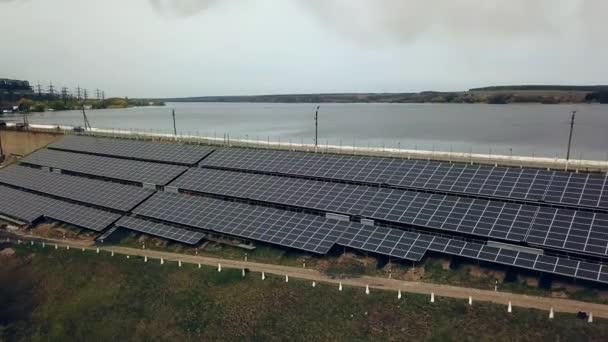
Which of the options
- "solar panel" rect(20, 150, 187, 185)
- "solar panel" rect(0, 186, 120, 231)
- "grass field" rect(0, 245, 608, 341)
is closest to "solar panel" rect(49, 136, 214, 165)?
"solar panel" rect(20, 150, 187, 185)

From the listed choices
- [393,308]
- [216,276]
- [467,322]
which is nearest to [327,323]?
[393,308]

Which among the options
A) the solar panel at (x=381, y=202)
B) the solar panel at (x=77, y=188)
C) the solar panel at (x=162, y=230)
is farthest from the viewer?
the solar panel at (x=77, y=188)

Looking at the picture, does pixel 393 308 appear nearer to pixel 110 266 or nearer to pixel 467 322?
pixel 467 322

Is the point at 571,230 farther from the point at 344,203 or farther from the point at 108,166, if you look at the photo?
the point at 108,166

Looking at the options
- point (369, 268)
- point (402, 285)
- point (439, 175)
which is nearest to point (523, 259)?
point (402, 285)

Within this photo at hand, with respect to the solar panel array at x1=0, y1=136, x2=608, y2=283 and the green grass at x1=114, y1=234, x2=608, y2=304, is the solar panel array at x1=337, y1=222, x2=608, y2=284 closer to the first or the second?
the solar panel array at x1=0, y1=136, x2=608, y2=283

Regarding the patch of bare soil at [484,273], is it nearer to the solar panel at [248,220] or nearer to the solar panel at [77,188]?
the solar panel at [248,220]

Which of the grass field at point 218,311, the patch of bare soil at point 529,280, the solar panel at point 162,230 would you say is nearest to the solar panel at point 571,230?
the patch of bare soil at point 529,280
